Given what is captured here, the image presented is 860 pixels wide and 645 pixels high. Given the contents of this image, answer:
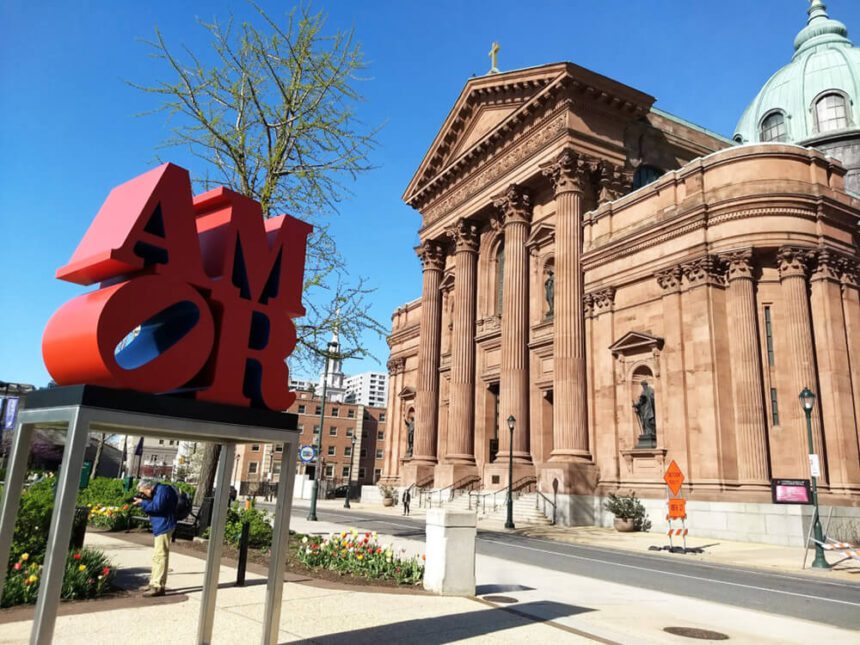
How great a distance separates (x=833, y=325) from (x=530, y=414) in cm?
1631

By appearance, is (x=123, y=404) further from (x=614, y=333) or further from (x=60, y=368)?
(x=614, y=333)

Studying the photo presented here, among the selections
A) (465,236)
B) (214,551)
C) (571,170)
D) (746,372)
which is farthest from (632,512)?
(214,551)

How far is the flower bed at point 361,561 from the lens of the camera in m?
11.0

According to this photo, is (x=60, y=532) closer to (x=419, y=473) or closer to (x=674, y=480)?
(x=674, y=480)

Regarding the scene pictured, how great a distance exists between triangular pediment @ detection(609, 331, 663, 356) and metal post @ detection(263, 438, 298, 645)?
2652cm

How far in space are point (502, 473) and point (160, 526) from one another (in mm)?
27624

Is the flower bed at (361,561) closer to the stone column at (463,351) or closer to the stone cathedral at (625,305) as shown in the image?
the stone cathedral at (625,305)

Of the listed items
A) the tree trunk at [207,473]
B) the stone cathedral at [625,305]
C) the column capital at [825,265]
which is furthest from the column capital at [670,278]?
the tree trunk at [207,473]

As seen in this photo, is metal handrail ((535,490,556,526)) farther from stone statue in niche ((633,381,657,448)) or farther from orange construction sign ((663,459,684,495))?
orange construction sign ((663,459,684,495))

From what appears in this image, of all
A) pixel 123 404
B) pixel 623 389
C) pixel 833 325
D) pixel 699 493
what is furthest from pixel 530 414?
pixel 123 404

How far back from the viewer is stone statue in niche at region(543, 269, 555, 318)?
3791cm

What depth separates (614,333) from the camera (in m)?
32.8

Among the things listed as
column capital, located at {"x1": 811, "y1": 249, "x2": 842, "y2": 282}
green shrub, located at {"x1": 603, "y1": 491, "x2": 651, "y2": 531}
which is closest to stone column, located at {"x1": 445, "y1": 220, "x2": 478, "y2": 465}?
green shrub, located at {"x1": 603, "y1": 491, "x2": 651, "y2": 531}

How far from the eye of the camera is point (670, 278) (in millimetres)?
29734
